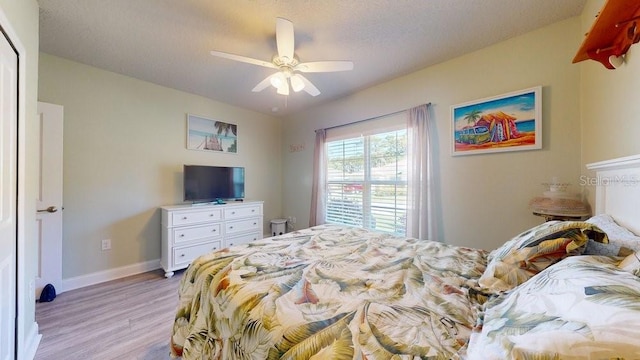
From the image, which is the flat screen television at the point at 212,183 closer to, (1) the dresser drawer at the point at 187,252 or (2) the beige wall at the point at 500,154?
(1) the dresser drawer at the point at 187,252

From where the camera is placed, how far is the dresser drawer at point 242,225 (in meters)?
3.33

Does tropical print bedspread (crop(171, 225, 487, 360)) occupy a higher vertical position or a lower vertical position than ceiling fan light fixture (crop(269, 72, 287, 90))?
lower

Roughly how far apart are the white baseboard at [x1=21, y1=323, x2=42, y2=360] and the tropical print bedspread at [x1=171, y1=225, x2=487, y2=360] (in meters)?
1.04

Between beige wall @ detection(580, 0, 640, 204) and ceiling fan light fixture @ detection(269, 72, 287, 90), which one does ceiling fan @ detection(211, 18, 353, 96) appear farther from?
beige wall @ detection(580, 0, 640, 204)

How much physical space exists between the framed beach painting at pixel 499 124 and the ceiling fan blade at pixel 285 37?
1787mm

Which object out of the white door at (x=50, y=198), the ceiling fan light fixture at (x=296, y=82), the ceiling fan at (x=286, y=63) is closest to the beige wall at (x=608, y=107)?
the ceiling fan at (x=286, y=63)

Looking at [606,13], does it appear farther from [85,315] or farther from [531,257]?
[85,315]

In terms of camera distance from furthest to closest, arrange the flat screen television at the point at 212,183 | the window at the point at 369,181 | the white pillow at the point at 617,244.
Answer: the flat screen television at the point at 212,183 < the window at the point at 369,181 < the white pillow at the point at 617,244

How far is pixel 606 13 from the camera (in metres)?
1.03

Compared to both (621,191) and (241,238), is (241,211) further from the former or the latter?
(621,191)

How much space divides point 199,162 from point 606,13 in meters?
3.93

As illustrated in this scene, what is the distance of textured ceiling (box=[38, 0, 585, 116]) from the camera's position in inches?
69.1

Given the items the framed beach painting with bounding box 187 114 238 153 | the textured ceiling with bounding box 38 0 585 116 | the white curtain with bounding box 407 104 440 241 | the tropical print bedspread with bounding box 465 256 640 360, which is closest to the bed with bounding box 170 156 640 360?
the tropical print bedspread with bounding box 465 256 640 360

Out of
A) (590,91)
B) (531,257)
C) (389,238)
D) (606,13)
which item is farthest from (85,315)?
(590,91)
